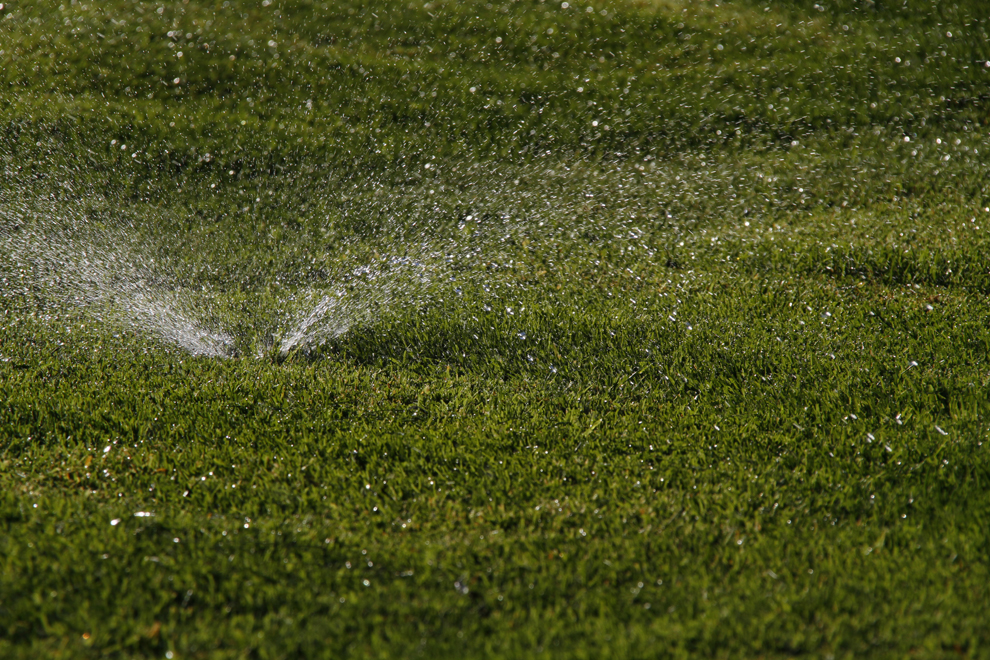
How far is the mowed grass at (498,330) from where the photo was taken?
267 centimetres

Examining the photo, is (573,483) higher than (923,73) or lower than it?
lower

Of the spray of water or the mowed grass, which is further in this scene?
the spray of water

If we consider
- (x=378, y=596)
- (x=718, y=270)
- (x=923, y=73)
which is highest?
(x=923, y=73)

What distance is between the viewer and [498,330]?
14.0 ft

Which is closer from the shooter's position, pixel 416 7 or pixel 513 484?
pixel 513 484

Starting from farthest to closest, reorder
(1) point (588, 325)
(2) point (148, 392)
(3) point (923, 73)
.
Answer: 1. (3) point (923, 73)
2. (1) point (588, 325)
3. (2) point (148, 392)

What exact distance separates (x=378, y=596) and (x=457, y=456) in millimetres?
835

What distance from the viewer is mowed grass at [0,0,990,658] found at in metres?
2.67

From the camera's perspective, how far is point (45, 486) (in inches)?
125

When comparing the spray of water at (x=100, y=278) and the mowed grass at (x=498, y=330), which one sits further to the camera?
the spray of water at (x=100, y=278)

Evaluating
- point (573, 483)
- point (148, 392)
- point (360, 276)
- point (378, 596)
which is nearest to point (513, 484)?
point (573, 483)

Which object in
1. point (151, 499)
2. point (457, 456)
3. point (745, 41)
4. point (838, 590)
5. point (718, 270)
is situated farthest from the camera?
point (745, 41)

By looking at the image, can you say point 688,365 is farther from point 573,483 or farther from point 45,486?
point 45,486

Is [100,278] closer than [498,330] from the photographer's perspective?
No
